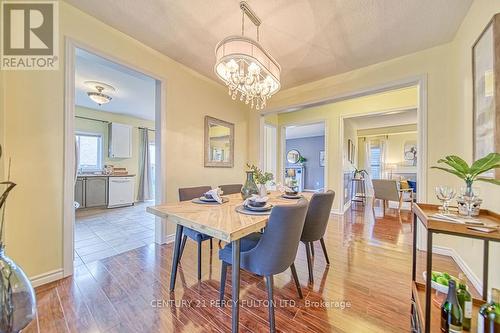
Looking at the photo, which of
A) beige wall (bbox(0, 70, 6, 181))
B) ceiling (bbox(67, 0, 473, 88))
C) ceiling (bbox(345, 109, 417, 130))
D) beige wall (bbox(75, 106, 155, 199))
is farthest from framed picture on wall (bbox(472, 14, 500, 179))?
beige wall (bbox(75, 106, 155, 199))

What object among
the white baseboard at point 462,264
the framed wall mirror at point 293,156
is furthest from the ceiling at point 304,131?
the white baseboard at point 462,264

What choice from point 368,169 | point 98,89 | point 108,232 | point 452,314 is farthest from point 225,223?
point 368,169

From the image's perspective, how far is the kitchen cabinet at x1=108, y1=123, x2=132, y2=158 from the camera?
17.9 feet

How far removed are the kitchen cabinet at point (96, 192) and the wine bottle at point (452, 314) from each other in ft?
20.5

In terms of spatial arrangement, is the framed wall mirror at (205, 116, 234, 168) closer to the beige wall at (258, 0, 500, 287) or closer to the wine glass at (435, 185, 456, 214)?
the beige wall at (258, 0, 500, 287)

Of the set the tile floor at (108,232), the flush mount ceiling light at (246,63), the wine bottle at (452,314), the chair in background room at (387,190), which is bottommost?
the tile floor at (108,232)

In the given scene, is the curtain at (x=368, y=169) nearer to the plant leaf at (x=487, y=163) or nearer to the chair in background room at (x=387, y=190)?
the chair in background room at (x=387, y=190)

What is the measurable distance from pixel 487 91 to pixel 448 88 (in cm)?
105

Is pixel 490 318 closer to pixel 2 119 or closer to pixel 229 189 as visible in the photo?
pixel 229 189

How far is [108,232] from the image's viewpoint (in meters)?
3.24

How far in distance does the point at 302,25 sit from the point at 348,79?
1.47 meters

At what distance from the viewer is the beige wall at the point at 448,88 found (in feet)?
5.72

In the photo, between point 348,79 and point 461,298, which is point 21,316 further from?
point 348,79

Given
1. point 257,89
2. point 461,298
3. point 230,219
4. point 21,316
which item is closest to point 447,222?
point 461,298
